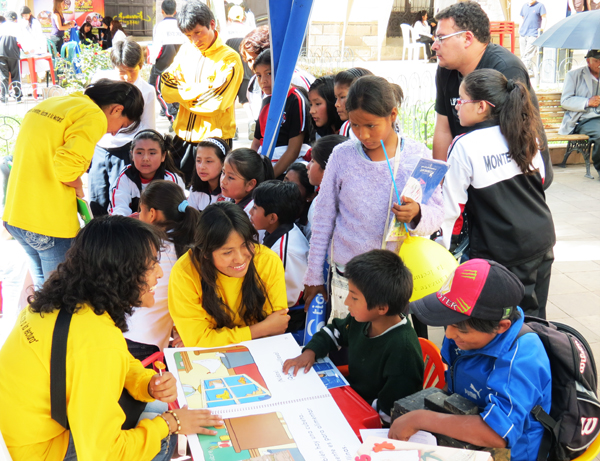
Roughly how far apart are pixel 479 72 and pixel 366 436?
66.1 inches

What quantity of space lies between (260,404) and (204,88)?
2863 millimetres

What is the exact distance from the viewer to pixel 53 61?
12.0m

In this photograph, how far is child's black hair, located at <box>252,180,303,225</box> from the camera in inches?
106

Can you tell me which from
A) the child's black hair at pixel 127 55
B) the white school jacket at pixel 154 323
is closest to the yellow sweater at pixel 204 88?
the child's black hair at pixel 127 55

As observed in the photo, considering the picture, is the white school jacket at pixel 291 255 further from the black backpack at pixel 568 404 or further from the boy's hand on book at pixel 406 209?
the black backpack at pixel 568 404

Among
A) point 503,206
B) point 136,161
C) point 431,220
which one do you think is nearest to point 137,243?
point 431,220

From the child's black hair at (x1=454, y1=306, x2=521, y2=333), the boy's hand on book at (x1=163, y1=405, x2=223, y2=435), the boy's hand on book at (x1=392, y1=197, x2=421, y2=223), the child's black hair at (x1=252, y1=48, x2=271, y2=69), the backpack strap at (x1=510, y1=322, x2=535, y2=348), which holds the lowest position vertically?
the boy's hand on book at (x1=163, y1=405, x2=223, y2=435)

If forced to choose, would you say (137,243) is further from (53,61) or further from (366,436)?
(53,61)

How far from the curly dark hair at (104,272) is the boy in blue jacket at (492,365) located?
862 millimetres

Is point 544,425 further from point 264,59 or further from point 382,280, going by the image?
point 264,59

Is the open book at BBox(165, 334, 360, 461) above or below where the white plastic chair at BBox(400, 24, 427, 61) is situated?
below

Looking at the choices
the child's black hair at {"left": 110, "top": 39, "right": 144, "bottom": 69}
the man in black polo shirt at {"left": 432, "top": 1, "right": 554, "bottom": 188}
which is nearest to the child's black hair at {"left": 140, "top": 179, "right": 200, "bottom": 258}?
the man in black polo shirt at {"left": 432, "top": 1, "right": 554, "bottom": 188}

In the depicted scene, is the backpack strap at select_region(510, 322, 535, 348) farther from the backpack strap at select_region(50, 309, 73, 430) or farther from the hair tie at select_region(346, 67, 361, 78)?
the hair tie at select_region(346, 67, 361, 78)

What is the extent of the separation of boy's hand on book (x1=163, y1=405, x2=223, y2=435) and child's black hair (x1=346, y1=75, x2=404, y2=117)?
1.23m
